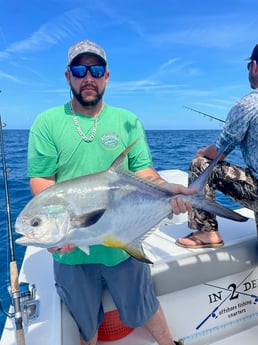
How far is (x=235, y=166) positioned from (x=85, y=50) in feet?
4.87

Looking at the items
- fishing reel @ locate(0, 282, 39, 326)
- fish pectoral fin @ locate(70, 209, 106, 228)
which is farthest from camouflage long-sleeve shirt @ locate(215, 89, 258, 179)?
fishing reel @ locate(0, 282, 39, 326)

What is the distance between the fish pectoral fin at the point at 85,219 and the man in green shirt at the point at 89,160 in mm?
298

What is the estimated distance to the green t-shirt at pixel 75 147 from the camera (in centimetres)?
177

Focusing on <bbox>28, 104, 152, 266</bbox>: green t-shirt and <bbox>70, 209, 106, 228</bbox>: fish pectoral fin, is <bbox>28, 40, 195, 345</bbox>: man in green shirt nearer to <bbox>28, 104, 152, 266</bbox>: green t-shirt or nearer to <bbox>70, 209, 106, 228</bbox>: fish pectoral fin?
<bbox>28, 104, 152, 266</bbox>: green t-shirt

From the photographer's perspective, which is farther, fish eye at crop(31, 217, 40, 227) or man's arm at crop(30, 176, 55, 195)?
man's arm at crop(30, 176, 55, 195)

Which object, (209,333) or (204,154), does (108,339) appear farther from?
(204,154)

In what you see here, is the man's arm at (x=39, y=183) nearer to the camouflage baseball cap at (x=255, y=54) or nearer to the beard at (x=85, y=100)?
the beard at (x=85, y=100)

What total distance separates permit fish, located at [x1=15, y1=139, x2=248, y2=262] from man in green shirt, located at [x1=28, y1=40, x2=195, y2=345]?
0.59 ft

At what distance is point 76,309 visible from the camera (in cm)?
191

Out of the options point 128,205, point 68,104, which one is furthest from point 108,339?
point 68,104

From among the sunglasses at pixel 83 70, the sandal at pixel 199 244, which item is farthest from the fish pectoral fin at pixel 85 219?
the sandal at pixel 199 244

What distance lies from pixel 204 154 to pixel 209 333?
4.88 feet

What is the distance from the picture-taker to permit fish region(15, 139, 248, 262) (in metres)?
1.43

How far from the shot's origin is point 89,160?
1.80 meters
